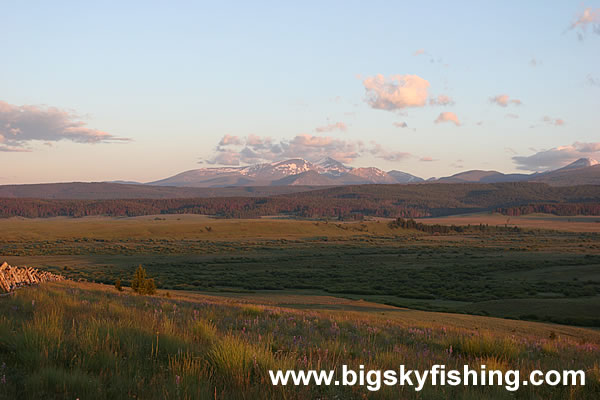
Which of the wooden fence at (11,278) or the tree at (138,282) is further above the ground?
the wooden fence at (11,278)

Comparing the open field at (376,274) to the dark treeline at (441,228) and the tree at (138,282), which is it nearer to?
the tree at (138,282)

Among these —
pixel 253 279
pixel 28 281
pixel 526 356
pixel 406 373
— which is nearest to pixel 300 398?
pixel 406 373

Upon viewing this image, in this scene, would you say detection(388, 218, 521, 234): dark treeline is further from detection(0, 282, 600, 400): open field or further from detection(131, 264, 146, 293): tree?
detection(0, 282, 600, 400): open field

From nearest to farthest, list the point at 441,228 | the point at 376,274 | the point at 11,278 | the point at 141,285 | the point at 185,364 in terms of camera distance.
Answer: the point at 185,364 < the point at 11,278 < the point at 141,285 < the point at 376,274 < the point at 441,228

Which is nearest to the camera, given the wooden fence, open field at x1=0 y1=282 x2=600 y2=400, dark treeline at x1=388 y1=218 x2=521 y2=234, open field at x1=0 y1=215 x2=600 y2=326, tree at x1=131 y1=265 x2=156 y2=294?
open field at x1=0 y1=282 x2=600 y2=400

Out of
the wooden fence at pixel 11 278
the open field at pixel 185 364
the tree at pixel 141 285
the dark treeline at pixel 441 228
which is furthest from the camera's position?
the dark treeline at pixel 441 228

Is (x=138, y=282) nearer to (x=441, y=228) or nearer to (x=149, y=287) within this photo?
(x=149, y=287)

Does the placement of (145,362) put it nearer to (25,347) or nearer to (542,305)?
(25,347)

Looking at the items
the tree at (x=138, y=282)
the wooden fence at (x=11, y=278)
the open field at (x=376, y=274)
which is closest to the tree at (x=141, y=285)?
the tree at (x=138, y=282)

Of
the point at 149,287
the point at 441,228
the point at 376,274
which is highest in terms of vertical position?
the point at 149,287

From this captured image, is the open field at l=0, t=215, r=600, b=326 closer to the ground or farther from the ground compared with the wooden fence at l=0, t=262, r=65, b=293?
closer to the ground

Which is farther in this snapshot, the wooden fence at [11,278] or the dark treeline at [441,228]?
the dark treeline at [441,228]

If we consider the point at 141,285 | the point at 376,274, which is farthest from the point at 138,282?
the point at 376,274

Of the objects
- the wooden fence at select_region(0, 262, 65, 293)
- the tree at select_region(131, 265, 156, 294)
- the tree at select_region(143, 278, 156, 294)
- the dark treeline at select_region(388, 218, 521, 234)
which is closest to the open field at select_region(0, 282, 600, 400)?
the wooden fence at select_region(0, 262, 65, 293)
